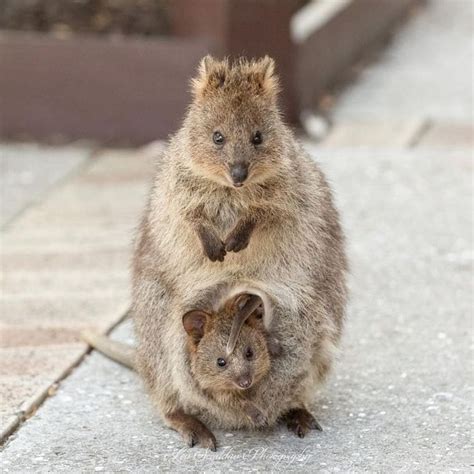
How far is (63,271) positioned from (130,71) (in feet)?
9.05

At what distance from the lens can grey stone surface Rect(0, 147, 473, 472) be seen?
4598 mm

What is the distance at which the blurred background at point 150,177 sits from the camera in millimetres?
4973

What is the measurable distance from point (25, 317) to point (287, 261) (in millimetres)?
1996

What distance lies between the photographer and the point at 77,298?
653 cm

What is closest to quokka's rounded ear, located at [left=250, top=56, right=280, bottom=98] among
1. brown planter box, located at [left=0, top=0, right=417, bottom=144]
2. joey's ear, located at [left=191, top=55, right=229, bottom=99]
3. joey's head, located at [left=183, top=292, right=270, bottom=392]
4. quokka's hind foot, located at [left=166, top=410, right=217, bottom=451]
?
joey's ear, located at [left=191, top=55, right=229, bottom=99]

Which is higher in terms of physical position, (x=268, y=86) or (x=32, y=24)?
(x=268, y=86)

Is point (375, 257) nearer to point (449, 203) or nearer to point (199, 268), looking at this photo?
point (449, 203)

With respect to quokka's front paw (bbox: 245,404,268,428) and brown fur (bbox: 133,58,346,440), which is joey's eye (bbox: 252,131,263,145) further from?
quokka's front paw (bbox: 245,404,268,428)

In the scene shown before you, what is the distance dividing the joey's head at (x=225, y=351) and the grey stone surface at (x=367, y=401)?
29 cm

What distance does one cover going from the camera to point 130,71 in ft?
30.5

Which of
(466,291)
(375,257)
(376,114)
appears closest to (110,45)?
(376,114)

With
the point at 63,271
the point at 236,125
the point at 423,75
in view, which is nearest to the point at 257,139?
the point at 236,125

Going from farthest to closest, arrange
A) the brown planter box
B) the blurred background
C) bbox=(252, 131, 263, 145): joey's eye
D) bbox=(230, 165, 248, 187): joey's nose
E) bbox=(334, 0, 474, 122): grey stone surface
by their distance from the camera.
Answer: bbox=(334, 0, 474, 122): grey stone surface < the brown planter box < the blurred background < bbox=(252, 131, 263, 145): joey's eye < bbox=(230, 165, 248, 187): joey's nose

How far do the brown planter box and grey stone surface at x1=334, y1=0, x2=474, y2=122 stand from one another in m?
1.23
